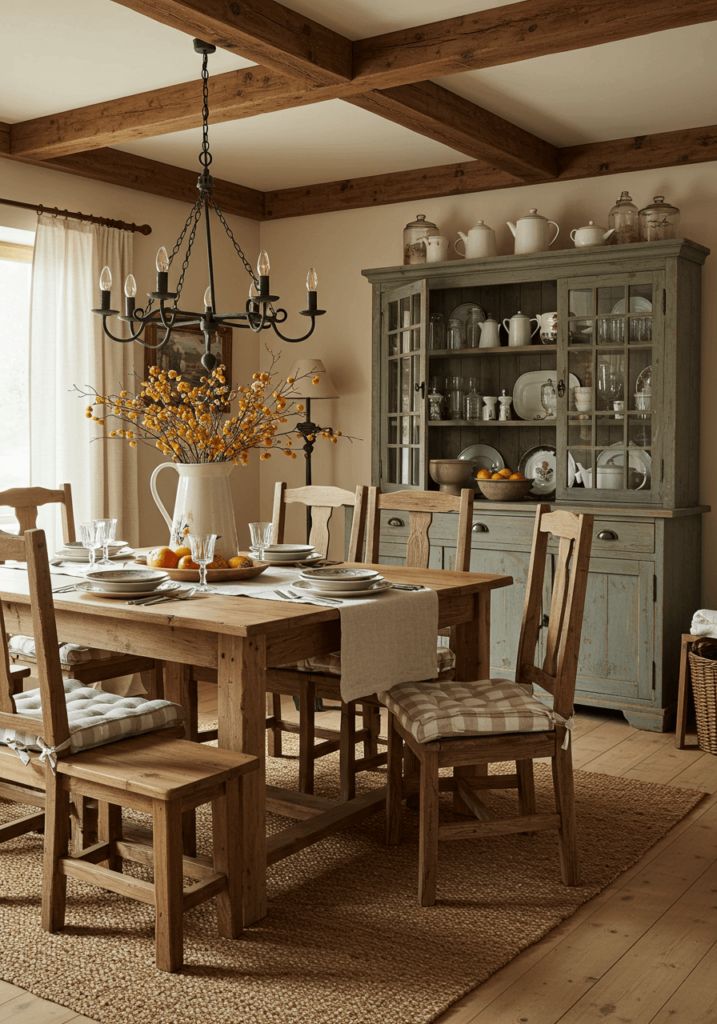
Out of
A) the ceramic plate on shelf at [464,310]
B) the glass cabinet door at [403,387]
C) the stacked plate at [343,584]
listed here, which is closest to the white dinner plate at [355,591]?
the stacked plate at [343,584]

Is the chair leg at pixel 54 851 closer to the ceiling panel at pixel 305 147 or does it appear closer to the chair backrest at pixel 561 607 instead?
the chair backrest at pixel 561 607

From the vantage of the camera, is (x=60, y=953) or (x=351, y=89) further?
(x=351, y=89)

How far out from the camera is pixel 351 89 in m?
3.59

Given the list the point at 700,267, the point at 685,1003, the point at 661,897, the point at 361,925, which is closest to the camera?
the point at 685,1003

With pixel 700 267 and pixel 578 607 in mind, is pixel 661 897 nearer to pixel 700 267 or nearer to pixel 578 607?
pixel 578 607

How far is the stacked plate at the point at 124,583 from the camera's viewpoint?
266 centimetres

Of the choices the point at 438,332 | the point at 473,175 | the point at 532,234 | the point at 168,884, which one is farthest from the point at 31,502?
the point at 473,175

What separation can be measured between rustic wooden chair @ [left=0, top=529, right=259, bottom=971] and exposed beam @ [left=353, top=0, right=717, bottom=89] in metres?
2.15

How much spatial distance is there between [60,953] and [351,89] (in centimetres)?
290

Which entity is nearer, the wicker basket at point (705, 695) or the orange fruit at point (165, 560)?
the orange fruit at point (165, 560)

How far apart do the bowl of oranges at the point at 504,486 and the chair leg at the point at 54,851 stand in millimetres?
2827

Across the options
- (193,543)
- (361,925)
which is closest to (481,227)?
(193,543)

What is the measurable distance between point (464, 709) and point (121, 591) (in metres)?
0.95

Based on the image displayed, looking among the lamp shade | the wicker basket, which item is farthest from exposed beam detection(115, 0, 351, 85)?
the wicker basket
